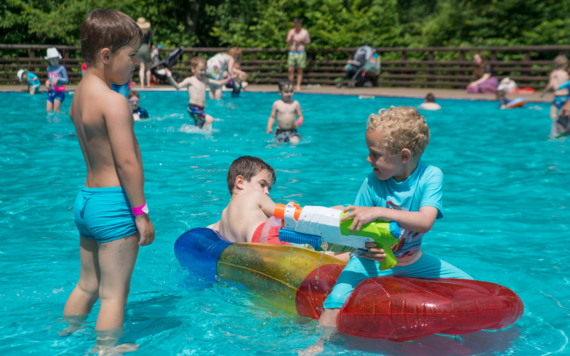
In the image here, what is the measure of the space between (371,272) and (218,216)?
2.60 metres

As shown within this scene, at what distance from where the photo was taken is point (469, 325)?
2637 mm

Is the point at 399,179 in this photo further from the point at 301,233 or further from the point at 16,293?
the point at 16,293

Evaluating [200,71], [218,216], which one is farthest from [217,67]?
[218,216]

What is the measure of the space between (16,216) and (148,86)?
47.5ft

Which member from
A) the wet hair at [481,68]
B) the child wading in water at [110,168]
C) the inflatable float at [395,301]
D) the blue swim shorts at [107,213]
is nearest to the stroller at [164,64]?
the wet hair at [481,68]

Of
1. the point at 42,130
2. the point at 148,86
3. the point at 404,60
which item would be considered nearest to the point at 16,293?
the point at 42,130

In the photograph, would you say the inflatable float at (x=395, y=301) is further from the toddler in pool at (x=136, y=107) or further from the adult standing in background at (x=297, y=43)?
the adult standing in background at (x=297, y=43)

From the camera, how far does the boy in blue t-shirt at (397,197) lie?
2.54 m

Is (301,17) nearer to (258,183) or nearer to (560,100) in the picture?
(560,100)

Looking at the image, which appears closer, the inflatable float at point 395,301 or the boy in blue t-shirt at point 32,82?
the inflatable float at point 395,301

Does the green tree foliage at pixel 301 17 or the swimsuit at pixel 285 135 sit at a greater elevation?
the green tree foliage at pixel 301 17

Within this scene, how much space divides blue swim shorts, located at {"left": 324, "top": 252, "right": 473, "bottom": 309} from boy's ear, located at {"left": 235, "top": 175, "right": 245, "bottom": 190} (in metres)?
1.46

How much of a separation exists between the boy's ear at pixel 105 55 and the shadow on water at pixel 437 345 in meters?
1.81

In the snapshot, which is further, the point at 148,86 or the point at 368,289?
the point at 148,86
